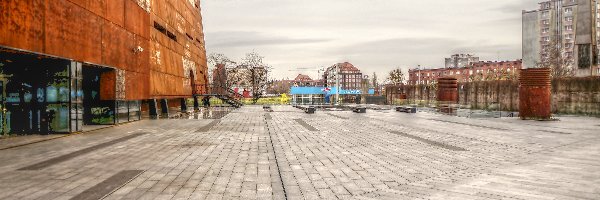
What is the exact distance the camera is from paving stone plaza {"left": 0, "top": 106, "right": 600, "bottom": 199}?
5695mm

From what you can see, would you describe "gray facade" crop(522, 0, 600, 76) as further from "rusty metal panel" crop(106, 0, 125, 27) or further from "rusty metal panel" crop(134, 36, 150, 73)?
"rusty metal panel" crop(106, 0, 125, 27)

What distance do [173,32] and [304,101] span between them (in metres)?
41.6

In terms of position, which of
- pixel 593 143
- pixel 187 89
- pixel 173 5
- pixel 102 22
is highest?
pixel 173 5

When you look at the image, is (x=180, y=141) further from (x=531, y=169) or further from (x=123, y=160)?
(x=531, y=169)

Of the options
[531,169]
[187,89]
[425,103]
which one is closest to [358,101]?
[425,103]

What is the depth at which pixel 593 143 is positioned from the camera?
1138 centimetres

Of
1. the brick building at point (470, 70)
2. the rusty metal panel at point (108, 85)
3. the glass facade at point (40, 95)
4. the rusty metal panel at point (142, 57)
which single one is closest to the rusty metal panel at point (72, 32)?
the glass facade at point (40, 95)

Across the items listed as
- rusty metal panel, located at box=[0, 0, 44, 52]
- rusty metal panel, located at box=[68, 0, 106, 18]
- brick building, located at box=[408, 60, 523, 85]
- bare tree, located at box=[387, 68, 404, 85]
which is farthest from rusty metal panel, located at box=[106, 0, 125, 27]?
brick building, located at box=[408, 60, 523, 85]

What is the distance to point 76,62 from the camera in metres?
14.2

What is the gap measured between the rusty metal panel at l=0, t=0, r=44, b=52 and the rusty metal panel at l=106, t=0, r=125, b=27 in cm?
483

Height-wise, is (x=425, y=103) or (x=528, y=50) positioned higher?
(x=528, y=50)

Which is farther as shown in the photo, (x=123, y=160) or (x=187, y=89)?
(x=187, y=89)

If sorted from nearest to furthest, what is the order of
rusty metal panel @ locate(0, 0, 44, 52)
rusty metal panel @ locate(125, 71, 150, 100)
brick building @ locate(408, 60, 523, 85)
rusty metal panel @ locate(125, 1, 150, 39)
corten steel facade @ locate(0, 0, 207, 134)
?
1. rusty metal panel @ locate(0, 0, 44, 52)
2. corten steel facade @ locate(0, 0, 207, 134)
3. rusty metal panel @ locate(125, 1, 150, 39)
4. rusty metal panel @ locate(125, 71, 150, 100)
5. brick building @ locate(408, 60, 523, 85)

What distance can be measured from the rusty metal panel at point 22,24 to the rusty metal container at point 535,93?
20.5 meters
